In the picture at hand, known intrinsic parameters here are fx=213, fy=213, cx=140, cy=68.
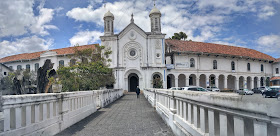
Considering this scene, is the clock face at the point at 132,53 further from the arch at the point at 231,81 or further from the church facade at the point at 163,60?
the arch at the point at 231,81

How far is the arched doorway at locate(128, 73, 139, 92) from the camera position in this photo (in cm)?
4009

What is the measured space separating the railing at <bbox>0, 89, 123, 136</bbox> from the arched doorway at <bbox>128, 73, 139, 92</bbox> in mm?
31429

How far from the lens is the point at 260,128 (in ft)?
6.88

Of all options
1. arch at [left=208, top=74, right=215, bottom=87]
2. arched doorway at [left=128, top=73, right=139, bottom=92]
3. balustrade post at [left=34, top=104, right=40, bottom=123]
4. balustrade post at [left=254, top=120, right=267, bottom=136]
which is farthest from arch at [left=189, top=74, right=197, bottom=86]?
balustrade post at [left=254, top=120, right=267, bottom=136]

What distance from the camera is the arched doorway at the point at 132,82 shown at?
4009 cm

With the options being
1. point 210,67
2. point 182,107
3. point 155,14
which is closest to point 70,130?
point 182,107

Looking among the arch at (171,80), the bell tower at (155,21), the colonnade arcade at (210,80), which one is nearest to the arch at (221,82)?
the colonnade arcade at (210,80)

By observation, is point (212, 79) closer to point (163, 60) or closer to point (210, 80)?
point (210, 80)

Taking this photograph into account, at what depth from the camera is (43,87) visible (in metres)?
11.9

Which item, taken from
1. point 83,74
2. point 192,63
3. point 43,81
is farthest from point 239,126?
point 192,63

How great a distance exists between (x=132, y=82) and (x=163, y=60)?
7.23m

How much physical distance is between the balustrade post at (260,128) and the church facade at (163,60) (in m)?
35.3

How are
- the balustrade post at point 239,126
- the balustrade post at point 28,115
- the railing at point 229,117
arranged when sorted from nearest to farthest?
the railing at point 229,117 < the balustrade post at point 239,126 < the balustrade post at point 28,115

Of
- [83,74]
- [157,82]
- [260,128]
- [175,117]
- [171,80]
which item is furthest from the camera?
[171,80]
